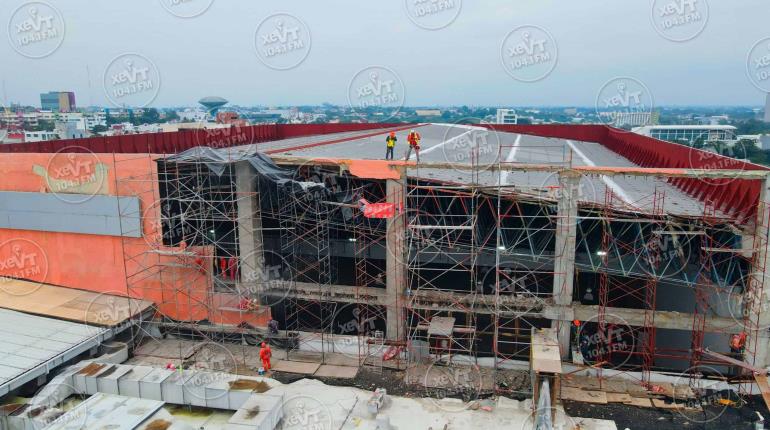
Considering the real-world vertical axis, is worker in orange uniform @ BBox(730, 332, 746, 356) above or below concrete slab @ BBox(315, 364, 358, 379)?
above

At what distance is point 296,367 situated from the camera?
44.7ft

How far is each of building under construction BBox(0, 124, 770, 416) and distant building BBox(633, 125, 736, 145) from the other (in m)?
28.9

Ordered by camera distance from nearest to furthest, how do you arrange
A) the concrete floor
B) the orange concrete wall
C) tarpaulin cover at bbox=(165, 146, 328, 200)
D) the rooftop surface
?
1. the concrete floor
2. the rooftop surface
3. tarpaulin cover at bbox=(165, 146, 328, 200)
4. the orange concrete wall

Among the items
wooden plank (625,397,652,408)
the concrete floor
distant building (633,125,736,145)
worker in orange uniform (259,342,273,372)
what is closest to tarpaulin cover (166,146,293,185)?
worker in orange uniform (259,342,273,372)

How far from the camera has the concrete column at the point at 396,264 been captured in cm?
1388

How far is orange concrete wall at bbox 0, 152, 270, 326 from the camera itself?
14.9m

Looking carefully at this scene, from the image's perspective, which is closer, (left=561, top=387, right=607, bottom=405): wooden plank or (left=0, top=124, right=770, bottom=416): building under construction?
(left=561, top=387, right=607, bottom=405): wooden plank

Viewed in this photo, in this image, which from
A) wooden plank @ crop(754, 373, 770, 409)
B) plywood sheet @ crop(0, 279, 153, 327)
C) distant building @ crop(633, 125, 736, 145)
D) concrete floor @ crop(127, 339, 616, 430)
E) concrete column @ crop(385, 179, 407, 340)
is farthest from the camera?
distant building @ crop(633, 125, 736, 145)

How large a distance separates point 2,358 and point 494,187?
12.0 m

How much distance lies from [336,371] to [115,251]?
7.51 metres

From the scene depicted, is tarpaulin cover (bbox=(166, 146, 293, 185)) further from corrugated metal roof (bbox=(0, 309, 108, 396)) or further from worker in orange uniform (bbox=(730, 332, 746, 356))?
worker in orange uniform (bbox=(730, 332, 746, 356))

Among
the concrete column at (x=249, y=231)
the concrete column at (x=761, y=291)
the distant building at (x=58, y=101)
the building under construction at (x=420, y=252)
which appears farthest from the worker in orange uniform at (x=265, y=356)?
the distant building at (x=58, y=101)

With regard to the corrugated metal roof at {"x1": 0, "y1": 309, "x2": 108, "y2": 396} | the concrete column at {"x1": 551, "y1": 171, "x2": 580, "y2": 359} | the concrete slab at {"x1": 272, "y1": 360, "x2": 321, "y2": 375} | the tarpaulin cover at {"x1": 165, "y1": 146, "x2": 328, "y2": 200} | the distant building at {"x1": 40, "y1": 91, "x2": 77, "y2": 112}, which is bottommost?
the concrete slab at {"x1": 272, "y1": 360, "x2": 321, "y2": 375}

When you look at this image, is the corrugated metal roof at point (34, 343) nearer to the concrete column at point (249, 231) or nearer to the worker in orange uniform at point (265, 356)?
the concrete column at point (249, 231)
